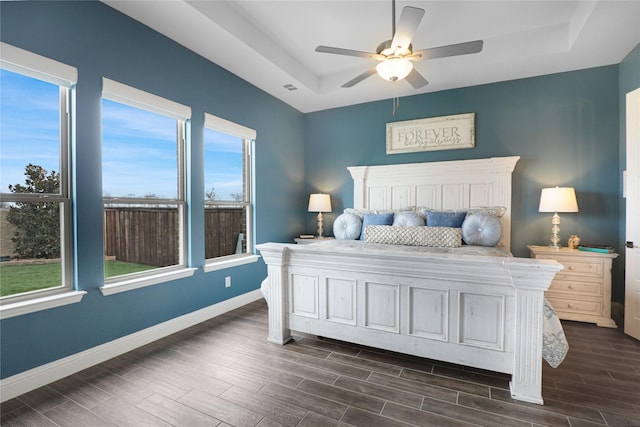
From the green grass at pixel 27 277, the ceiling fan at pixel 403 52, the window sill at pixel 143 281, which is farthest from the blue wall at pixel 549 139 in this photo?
the green grass at pixel 27 277

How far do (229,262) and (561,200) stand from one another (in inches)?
151

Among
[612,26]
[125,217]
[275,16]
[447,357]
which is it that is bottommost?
[447,357]

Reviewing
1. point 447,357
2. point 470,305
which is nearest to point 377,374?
point 447,357

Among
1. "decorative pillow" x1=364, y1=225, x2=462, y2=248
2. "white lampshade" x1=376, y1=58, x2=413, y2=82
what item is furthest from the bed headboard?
"white lampshade" x1=376, y1=58, x2=413, y2=82

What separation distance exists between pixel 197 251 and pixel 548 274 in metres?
3.07

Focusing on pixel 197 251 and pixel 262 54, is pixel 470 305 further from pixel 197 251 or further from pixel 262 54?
pixel 262 54

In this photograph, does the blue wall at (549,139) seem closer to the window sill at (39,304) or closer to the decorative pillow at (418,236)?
the decorative pillow at (418,236)

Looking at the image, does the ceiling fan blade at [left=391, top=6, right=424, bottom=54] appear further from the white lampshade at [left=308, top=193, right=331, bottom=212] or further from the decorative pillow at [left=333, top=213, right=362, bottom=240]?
the white lampshade at [left=308, top=193, right=331, bottom=212]

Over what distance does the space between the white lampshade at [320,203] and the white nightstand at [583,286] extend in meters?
2.79

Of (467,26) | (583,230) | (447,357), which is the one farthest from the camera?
(583,230)

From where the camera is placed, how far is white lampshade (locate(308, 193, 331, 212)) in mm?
4785

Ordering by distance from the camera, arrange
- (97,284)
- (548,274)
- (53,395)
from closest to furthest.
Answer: (548,274) < (53,395) < (97,284)

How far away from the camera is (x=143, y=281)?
267cm

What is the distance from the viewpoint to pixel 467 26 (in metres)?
3.15
